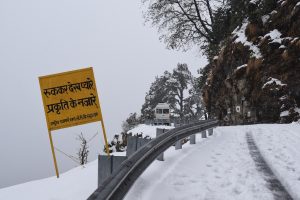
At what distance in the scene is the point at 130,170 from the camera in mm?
5094

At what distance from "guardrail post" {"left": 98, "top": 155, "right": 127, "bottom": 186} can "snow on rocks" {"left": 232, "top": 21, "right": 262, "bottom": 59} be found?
19.4 meters

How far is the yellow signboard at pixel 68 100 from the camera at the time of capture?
791 centimetres

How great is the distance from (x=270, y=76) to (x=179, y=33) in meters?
10.2

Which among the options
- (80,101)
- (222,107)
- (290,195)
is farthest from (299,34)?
(290,195)

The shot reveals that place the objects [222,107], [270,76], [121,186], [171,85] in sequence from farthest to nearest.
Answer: [171,85]
[222,107]
[270,76]
[121,186]

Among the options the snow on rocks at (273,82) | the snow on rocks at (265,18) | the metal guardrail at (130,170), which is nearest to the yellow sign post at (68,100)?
the metal guardrail at (130,170)

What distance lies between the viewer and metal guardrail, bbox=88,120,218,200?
3.95 meters

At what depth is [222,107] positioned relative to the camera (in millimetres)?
29141

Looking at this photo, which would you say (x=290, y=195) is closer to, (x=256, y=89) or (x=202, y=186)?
(x=202, y=186)

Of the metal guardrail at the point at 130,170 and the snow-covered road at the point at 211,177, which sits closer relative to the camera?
the metal guardrail at the point at 130,170

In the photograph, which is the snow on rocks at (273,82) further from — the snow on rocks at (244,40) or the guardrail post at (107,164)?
the guardrail post at (107,164)

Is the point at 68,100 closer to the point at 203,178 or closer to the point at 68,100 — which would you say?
the point at 68,100

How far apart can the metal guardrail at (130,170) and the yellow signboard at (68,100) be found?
1.75m

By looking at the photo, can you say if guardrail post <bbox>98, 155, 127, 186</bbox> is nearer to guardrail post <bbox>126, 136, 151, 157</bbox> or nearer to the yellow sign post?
guardrail post <bbox>126, 136, 151, 157</bbox>
